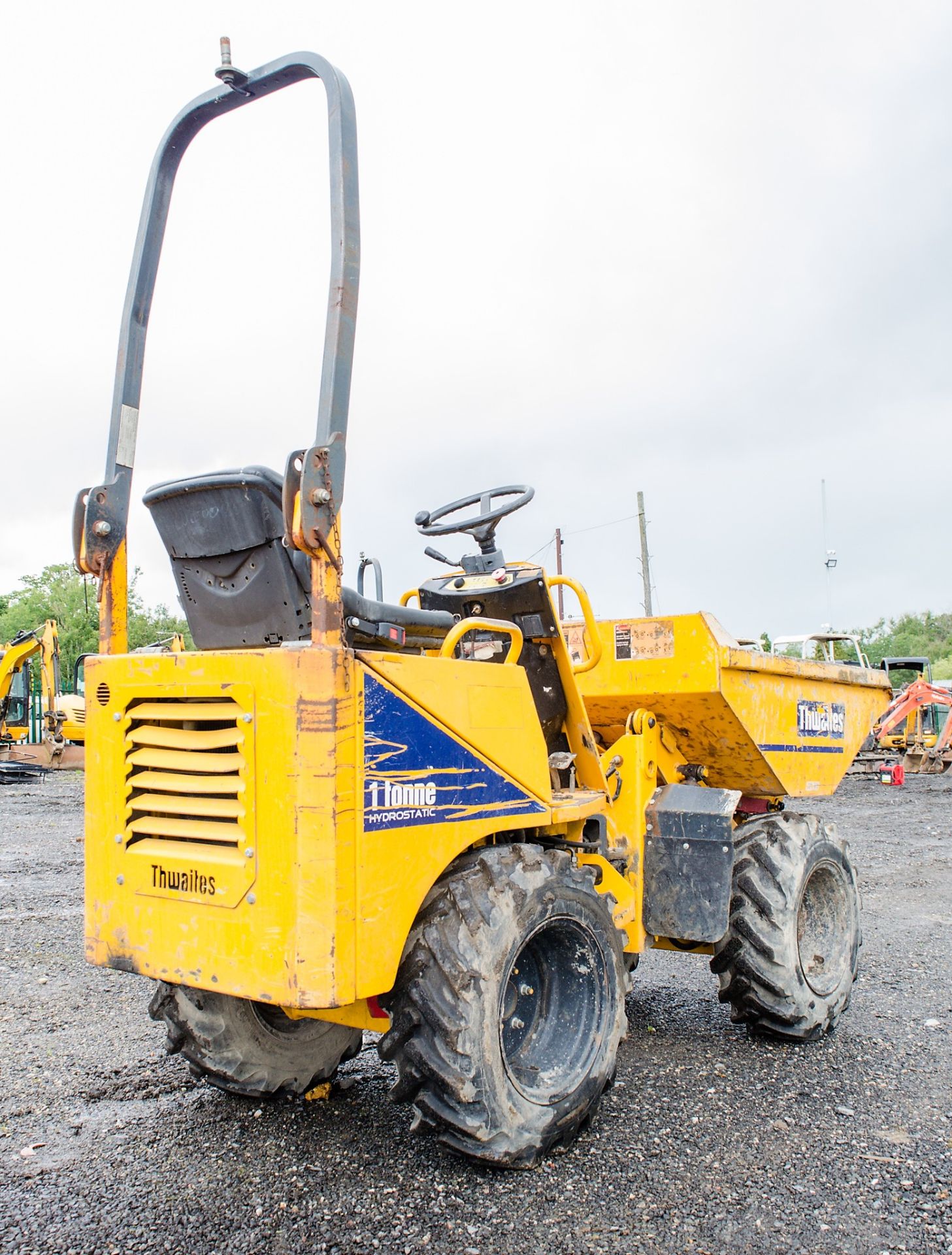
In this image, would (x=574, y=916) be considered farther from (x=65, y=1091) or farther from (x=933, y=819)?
(x=933, y=819)

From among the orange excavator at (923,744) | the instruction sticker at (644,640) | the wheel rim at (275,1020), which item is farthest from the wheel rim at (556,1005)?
the orange excavator at (923,744)

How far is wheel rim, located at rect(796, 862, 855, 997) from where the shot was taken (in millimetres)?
4805

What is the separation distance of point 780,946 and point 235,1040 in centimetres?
232

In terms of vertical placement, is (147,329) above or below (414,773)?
above

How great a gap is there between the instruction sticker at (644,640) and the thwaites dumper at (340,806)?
659 millimetres

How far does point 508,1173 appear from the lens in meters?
3.15

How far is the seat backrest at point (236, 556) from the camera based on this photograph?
297cm

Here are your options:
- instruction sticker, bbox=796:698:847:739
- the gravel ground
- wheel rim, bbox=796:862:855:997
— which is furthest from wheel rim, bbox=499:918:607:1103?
instruction sticker, bbox=796:698:847:739

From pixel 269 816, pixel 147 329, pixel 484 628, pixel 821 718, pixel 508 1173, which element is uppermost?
pixel 147 329

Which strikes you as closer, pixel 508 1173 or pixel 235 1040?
pixel 508 1173

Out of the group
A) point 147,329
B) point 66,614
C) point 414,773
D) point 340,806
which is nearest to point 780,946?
point 414,773

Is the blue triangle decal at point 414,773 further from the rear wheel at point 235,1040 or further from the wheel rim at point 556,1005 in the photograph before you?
the rear wheel at point 235,1040

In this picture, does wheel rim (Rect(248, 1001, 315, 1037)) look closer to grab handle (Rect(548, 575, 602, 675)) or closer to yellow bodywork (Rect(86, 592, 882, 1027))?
yellow bodywork (Rect(86, 592, 882, 1027))

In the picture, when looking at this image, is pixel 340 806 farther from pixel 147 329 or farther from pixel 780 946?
pixel 780 946
